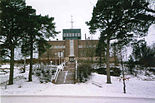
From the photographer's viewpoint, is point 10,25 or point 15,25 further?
point 15,25

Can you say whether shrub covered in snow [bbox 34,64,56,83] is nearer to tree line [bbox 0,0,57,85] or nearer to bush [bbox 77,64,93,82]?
bush [bbox 77,64,93,82]

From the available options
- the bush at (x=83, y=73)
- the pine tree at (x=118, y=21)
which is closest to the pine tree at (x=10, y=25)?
the pine tree at (x=118, y=21)

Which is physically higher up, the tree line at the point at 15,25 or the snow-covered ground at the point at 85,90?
the tree line at the point at 15,25

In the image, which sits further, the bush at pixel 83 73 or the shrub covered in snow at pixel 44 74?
the shrub covered in snow at pixel 44 74

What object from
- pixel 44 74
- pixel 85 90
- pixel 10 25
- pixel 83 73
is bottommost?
pixel 85 90

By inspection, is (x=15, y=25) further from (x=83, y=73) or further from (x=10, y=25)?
(x=83, y=73)

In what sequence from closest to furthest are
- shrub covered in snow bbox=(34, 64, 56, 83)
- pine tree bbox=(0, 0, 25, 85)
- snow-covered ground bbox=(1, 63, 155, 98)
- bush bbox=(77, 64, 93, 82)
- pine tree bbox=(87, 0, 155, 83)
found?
snow-covered ground bbox=(1, 63, 155, 98), pine tree bbox=(87, 0, 155, 83), pine tree bbox=(0, 0, 25, 85), bush bbox=(77, 64, 93, 82), shrub covered in snow bbox=(34, 64, 56, 83)

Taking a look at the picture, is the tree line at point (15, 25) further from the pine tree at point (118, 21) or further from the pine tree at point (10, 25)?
the pine tree at point (118, 21)

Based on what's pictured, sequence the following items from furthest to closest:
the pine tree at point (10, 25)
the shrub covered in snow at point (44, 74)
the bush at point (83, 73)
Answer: the shrub covered in snow at point (44, 74) → the bush at point (83, 73) → the pine tree at point (10, 25)

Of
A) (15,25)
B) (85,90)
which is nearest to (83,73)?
(85,90)

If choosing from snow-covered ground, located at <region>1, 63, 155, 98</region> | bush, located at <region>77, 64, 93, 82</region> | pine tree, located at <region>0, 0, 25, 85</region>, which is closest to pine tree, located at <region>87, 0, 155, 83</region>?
snow-covered ground, located at <region>1, 63, 155, 98</region>

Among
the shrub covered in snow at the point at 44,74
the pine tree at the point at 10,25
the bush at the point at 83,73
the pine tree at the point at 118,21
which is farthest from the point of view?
the shrub covered in snow at the point at 44,74

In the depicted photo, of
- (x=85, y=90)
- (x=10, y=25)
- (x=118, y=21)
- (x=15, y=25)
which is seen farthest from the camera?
(x=15, y=25)

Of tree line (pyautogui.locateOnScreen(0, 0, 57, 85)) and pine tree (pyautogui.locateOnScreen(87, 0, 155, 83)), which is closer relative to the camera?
pine tree (pyautogui.locateOnScreen(87, 0, 155, 83))
